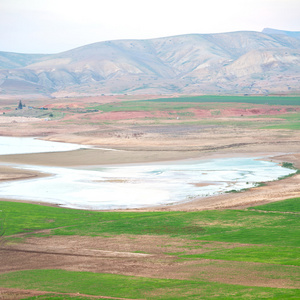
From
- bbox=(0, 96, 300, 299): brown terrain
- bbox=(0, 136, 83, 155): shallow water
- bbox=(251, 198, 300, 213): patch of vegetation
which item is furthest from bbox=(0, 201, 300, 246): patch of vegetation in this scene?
bbox=(0, 136, 83, 155): shallow water

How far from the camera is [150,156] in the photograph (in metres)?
66.2

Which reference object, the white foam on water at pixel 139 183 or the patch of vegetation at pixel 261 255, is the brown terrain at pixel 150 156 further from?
the white foam on water at pixel 139 183

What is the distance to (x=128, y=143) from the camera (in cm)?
7944

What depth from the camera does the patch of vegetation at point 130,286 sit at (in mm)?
18266

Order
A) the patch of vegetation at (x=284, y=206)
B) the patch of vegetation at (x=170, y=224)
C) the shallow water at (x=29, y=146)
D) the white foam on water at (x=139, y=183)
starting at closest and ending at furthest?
the patch of vegetation at (x=170, y=224), the patch of vegetation at (x=284, y=206), the white foam on water at (x=139, y=183), the shallow water at (x=29, y=146)

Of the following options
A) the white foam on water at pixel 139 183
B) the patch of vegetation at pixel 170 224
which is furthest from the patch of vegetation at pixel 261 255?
the white foam on water at pixel 139 183

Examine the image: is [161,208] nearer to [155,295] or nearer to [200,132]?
[155,295]

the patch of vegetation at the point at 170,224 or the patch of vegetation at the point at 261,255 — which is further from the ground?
the patch of vegetation at the point at 261,255

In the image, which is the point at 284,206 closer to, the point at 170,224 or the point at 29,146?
the point at 170,224

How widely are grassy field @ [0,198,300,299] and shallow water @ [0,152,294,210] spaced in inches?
207

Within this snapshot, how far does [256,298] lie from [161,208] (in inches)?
808

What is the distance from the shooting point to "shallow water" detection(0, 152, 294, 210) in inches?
1634

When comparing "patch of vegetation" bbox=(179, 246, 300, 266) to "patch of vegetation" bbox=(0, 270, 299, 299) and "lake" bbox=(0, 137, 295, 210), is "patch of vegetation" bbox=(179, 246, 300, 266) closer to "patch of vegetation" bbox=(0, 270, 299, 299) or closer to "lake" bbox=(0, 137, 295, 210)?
"patch of vegetation" bbox=(0, 270, 299, 299)

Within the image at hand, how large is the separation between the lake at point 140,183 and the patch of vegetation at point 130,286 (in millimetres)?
16841
